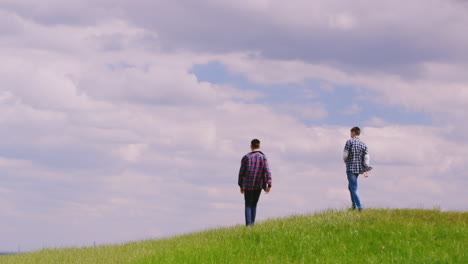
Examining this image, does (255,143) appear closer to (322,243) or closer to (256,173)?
(256,173)

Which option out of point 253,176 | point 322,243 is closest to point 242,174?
point 253,176

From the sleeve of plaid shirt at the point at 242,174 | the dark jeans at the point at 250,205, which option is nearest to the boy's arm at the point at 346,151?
the dark jeans at the point at 250,205

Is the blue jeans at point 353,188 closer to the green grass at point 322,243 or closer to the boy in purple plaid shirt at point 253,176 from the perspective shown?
the green grass at point 322,243

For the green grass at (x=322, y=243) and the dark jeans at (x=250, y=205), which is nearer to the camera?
the green grass at (x=322, y=243)

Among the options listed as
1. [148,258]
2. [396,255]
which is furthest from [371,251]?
[148,258]

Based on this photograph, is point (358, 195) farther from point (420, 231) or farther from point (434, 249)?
point (434, 249)

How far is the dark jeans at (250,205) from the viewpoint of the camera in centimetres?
1872

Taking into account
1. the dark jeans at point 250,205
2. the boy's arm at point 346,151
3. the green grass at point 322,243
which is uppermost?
the boy's arm at point 346,151

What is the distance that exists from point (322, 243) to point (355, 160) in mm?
4338

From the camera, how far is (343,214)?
19.4m

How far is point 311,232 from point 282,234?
3.02 feet

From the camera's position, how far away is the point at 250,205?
62.1 feet

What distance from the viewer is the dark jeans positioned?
1872cm

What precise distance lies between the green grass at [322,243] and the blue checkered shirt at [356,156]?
5.10ft
